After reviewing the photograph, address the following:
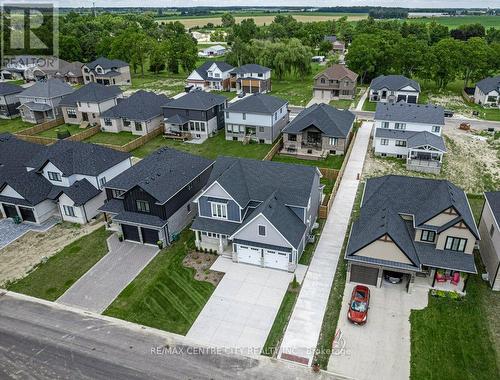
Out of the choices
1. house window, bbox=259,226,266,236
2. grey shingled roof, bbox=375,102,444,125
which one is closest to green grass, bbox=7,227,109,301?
house window, bbox=259,226,266,236

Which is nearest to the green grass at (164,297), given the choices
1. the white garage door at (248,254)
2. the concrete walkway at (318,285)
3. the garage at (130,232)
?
the garage at (130,232)

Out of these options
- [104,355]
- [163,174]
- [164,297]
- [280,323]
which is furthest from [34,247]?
[280,323]

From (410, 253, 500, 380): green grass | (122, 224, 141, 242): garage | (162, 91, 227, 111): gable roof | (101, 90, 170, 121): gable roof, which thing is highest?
(162, 91, 227, 111): gable roof

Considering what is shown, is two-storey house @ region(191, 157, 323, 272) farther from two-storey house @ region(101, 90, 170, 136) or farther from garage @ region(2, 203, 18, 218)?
two-storey house @ region(101, 90, 170, 136)

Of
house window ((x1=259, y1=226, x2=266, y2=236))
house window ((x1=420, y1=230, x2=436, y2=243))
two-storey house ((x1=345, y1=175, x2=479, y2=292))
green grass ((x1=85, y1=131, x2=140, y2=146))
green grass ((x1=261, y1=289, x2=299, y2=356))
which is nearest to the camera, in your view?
green grass ((x1=261, y1=289, x2=299, y2=356))

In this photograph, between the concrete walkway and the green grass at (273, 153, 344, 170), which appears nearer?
the concrete walkway

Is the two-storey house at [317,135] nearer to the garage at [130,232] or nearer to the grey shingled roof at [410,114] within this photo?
the grey shingled roof at [410,114]
